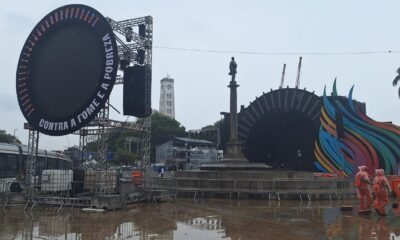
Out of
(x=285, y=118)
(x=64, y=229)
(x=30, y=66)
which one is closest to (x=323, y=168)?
(x=285, y=118)

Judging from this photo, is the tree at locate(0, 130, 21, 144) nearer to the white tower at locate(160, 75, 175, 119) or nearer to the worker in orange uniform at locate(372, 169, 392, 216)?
the worker in orange uniform at locate(372, 169, 392, 216)

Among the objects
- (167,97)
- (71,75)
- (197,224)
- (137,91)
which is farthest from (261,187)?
(167,97)

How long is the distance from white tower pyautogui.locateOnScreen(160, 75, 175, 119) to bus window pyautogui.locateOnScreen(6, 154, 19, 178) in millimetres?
135556

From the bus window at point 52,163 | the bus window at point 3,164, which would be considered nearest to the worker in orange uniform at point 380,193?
the bus window at point 3,164

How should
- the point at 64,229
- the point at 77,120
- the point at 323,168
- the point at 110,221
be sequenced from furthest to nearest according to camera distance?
the point at 323,168 < the point at 77,120 < the point at 110,221 < the point at 64,229

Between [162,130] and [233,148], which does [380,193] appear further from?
[162,130]

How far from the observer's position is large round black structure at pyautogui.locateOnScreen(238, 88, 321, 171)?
3974 centimetres

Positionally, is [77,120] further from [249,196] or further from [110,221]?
[249,196]

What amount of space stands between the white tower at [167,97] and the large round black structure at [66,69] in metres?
141

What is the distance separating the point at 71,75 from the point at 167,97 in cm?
14429

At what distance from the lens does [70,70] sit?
1716 cm

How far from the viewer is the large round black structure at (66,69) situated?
52.7 ft

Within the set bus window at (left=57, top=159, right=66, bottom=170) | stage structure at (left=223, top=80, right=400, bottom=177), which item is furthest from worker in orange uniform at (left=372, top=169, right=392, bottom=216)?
bus window at (left=57, top=159, right=66, bottom=170)

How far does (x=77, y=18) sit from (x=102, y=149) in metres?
5.59
